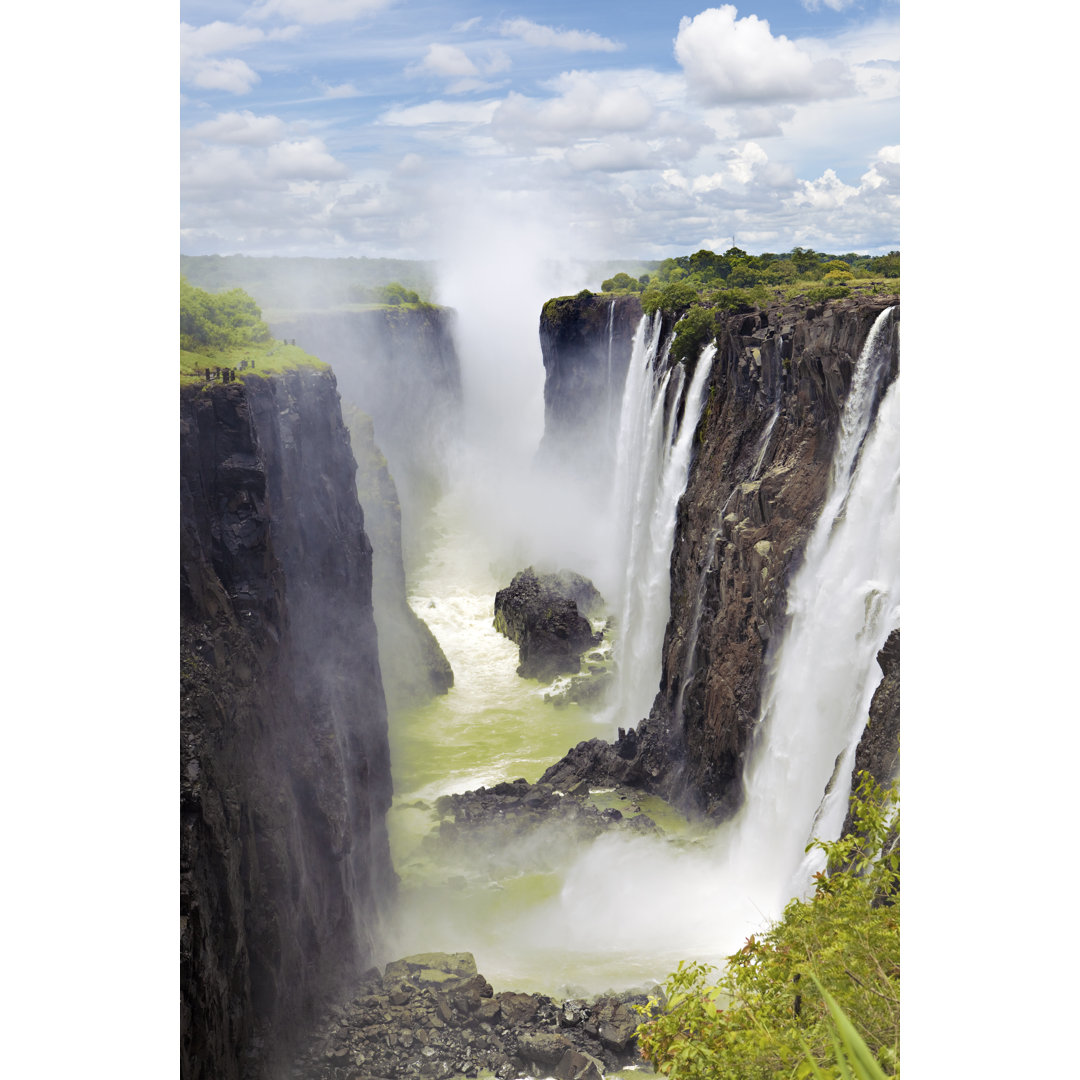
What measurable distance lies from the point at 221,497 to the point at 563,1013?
10656 millimetres

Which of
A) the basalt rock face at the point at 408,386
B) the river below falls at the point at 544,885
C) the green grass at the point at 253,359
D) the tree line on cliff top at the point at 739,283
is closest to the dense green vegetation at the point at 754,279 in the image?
the tree line on cliff top at the point at 739,283

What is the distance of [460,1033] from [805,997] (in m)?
9.69

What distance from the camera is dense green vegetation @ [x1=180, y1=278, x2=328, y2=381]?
17.2 m

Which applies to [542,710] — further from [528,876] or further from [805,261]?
[805,261]

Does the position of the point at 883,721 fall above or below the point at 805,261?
below

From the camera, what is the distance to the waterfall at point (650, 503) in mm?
31281

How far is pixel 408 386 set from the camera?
2121 inches

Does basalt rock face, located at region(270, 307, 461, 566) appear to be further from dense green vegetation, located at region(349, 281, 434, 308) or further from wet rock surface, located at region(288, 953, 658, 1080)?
wet rock surface, located at region(288, 953, 658, 1080)

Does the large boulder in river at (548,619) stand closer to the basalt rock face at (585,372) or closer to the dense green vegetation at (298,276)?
the basalt rock face at (585,372)

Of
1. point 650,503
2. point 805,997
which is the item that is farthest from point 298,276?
point 805,997

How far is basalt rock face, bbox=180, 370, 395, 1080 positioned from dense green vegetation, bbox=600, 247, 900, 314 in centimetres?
1470
